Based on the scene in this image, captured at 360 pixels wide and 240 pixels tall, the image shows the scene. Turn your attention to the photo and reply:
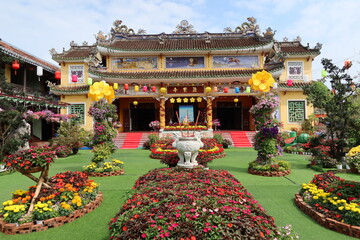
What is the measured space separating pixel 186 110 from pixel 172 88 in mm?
3125

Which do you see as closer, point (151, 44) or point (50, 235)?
point (50, 235)

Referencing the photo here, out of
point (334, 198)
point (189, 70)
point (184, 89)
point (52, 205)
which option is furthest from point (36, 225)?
point (189, 70)

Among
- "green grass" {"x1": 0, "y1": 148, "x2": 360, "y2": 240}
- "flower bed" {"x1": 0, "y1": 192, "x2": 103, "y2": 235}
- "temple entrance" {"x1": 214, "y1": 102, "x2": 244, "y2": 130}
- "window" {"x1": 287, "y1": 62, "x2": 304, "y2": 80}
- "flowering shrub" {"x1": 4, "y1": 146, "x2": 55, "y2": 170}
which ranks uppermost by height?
"window" {"x1": 287, "y1": 62, "x2": 304, "y2": 80}

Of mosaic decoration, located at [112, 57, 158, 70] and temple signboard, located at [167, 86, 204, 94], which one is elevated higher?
mosaic decoration, located at [112, 57, 158, 70]

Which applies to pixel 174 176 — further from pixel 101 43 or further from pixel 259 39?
pixel 259 39

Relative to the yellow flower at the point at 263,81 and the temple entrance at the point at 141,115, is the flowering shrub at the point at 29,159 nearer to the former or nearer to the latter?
the yellow flower at the point at 263,81

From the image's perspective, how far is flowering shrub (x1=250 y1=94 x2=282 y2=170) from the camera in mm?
7555

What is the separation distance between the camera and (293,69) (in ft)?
60.1

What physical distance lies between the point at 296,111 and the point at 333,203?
15287 mm

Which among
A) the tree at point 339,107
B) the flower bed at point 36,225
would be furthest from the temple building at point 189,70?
the flower bed at point 36,225

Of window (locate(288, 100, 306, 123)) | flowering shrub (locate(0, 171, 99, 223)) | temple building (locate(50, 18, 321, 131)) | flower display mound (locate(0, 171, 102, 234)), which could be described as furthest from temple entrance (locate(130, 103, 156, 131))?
flower display mound (locate(0, 171, 102, 234))

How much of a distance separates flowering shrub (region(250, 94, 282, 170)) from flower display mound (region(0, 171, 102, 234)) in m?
5.36

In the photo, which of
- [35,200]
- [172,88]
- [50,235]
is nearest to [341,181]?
[50,235]

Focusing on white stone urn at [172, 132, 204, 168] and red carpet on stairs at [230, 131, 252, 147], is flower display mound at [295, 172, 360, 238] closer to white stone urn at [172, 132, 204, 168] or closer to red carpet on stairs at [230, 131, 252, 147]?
white stone urn at [172, 132, 204, 168]
